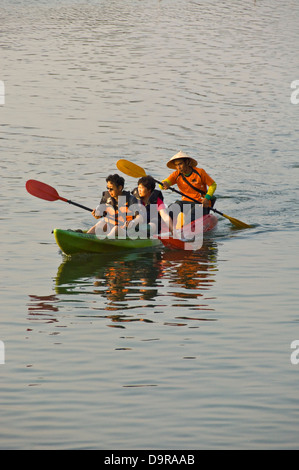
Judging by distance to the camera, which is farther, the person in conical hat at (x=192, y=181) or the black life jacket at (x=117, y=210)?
the person in conical hat at (x=192, y=181)

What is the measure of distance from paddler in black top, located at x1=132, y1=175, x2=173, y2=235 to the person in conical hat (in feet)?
2.90

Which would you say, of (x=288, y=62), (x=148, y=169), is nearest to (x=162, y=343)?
(x=148, y=169)

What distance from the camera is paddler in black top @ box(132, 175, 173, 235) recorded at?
13484mm

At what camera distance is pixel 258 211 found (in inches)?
682

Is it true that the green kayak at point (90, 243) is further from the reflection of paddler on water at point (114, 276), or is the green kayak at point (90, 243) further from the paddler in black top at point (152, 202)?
the paddler in black top at point (152, 202)

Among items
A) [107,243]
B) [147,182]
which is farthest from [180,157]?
[107,243]

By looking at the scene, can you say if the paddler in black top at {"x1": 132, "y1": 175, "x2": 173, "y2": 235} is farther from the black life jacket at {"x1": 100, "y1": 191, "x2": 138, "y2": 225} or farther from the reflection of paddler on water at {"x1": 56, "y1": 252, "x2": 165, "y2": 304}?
the reflection of paddler on water at {"x1": 56, "y1": 252, "x2": 165, "y2": 304}

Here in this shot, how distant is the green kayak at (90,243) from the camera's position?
13156mm

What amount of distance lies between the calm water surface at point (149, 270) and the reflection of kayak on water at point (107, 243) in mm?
185

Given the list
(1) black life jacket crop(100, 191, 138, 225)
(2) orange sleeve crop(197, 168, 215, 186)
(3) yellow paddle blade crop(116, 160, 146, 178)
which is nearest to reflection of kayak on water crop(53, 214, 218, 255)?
(1) black life jacket crop(100, 191, 138, 225)

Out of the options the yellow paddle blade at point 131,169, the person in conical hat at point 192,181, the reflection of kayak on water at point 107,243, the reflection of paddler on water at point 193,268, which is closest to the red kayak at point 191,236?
the reflection of kayak on water at point 107,243

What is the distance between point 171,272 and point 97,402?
5237 mm

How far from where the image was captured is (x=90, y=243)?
43.9 ft

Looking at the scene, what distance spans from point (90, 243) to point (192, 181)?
8.16ft
